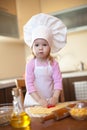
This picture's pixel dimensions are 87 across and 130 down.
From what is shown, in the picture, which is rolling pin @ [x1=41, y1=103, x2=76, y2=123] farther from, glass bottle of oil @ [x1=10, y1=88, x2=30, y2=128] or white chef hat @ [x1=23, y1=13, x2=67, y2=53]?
white chef hat @ [x1=23, y1=13, x2=67, y2=53]

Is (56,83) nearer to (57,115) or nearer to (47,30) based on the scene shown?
(47,30)

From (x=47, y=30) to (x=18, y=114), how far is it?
553 mm

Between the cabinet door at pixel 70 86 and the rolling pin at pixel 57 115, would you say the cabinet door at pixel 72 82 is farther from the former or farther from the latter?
the rolling pin at pixel 57 115

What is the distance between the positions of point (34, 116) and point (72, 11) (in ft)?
7.02

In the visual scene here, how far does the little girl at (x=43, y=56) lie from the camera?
3.54 ft

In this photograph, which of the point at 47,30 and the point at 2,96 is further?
the point at 2,96

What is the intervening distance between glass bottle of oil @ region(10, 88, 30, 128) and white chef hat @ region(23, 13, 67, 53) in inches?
18.0

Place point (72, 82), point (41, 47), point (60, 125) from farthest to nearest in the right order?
point (72, 82), point (41, 47), point (60, 125)

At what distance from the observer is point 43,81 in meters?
1.15

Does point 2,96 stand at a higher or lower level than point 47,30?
lower

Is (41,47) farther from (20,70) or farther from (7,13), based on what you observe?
(20,70)

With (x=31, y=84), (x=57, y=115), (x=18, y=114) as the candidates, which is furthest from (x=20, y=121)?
(x=31, y=84)

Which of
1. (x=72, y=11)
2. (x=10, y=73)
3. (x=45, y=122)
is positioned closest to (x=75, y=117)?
(x=45, y=122)

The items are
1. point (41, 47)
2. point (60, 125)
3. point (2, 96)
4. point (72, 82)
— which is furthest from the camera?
point (72, 82)
